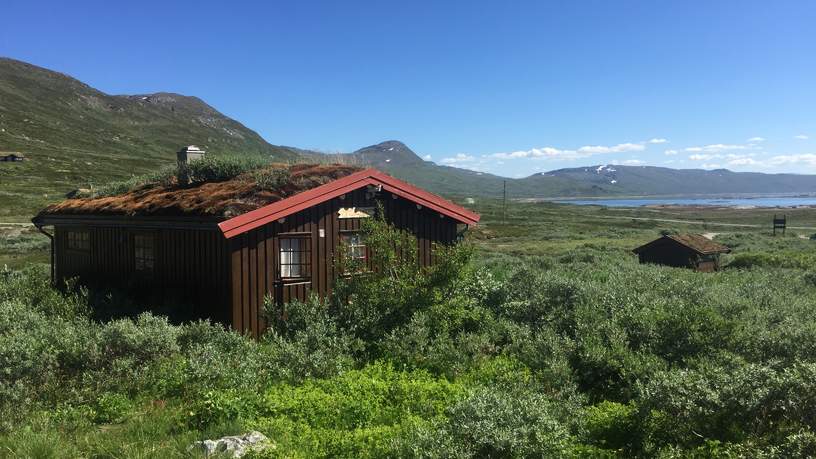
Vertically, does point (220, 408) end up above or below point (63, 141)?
below

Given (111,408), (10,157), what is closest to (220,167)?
(111,408)

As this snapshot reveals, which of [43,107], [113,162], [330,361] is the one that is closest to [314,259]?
[330,361]

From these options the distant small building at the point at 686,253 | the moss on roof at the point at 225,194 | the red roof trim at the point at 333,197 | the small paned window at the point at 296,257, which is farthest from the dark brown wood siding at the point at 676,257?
the small paned window at the point at 296,257

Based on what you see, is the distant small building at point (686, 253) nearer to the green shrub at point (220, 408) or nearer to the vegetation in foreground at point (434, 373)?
the vegetation in foreground at point (434, 373)

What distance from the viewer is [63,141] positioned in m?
127

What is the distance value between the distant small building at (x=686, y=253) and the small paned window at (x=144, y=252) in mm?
24062

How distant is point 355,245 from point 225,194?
3.44 m

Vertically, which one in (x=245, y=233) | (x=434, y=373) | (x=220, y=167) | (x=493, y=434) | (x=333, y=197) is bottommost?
(x=434, y=373)

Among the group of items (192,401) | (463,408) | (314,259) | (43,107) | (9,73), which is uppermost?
(9,73)

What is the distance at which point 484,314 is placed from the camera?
42.5 ft

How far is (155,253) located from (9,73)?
220663 millimetres

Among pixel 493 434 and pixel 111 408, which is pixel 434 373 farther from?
pixel 111 408

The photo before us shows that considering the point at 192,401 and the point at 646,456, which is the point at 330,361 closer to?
the point at 192,401

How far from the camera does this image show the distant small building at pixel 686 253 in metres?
27.6
